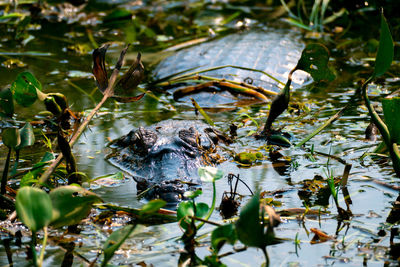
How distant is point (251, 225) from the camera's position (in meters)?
1.82

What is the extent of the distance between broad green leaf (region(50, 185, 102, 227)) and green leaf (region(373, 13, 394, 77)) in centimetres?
141

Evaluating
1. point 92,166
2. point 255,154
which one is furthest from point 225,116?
point 92,166

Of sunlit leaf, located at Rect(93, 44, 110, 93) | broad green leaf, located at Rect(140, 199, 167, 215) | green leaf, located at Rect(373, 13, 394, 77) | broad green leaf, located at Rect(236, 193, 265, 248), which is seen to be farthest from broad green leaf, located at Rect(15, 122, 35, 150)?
green leaf, located at Rect(373, 13, 394, 77)

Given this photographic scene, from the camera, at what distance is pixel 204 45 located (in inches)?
214

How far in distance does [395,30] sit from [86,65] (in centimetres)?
313

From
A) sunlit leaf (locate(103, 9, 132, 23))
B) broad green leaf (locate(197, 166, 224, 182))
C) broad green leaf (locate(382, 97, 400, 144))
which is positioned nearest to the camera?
broad green leaf (locate(197, 166, 224, 182))

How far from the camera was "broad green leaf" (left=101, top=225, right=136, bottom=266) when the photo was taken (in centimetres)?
190

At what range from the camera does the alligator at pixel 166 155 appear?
9.25 feet

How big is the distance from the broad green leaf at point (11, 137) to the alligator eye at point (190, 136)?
1052 millimetres

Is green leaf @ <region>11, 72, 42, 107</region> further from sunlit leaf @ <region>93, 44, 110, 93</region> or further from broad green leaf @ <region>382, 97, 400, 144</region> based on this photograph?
broad green leaf @ <region>382, 97, 400, 144</region>

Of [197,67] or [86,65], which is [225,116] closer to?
[197,67]

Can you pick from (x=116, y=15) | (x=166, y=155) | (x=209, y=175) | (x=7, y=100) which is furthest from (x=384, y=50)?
(x=116, y=15)

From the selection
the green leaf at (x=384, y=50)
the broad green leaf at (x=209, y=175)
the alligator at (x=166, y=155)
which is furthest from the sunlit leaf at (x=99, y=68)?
the green leaf at (x=384, y=50)

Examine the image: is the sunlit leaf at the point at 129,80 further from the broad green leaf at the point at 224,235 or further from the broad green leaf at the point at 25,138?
the broad green leaf at the point at 224,235
